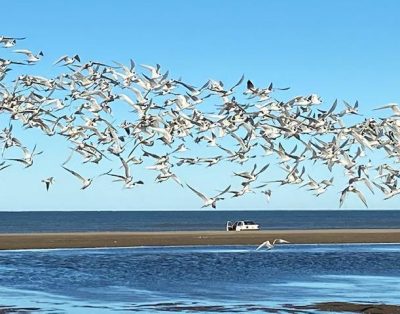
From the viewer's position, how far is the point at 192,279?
129 ft

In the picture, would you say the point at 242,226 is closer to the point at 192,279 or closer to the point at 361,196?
the point at 192,279

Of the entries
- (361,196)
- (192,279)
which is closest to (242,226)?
(192,279)

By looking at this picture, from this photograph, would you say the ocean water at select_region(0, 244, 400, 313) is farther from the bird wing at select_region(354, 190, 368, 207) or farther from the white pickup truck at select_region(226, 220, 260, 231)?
the white pickup truck at select_region(226, 220, 260, 231)

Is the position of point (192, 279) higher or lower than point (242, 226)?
lower

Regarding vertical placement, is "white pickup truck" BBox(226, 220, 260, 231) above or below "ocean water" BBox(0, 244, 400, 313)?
above

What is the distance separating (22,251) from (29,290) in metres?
24.9

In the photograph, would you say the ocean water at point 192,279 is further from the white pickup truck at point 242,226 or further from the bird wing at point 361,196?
the white pickup truck at point 242,226

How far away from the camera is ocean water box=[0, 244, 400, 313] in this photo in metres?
30.5

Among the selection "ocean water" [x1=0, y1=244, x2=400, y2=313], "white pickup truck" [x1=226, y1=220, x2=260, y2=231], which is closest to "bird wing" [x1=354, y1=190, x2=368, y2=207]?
"ocean water" [x1=0, y1=244, x2=400, y2=313]

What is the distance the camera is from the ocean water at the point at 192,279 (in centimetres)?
3047

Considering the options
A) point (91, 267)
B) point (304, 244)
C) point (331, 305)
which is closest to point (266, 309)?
point (331, 305)

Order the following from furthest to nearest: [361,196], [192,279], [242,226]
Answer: [242,226], [192,279], [361,196]

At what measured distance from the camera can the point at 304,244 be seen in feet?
223

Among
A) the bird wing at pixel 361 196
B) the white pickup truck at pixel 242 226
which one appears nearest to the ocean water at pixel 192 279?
the bird wing at pixel 361 196
